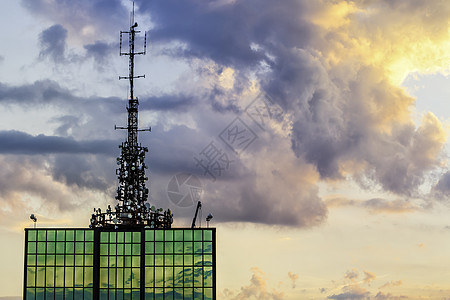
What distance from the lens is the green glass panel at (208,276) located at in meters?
129

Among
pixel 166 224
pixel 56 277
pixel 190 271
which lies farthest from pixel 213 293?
pixel 56 277

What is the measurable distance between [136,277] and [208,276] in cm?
1251

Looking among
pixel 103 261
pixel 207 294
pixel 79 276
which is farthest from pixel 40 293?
pixel 207 294

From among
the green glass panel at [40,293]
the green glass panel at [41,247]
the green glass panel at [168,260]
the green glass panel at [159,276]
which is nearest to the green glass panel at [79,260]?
the green glass panel at [41,247]

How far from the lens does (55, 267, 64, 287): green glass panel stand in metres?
129

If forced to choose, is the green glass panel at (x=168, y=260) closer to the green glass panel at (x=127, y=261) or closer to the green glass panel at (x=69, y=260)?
the green glass panel at (x=127, y=261)

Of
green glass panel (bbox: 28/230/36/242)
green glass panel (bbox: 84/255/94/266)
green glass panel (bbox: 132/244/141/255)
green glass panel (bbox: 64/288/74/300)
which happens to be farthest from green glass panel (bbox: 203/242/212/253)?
green glass panel (bbox: 28/230/36/242)

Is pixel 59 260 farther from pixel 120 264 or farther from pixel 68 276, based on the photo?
pixel 120 264

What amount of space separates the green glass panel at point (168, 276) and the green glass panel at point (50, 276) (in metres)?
19.6

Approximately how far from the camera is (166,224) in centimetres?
13800

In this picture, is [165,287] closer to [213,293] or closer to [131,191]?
[213,293]

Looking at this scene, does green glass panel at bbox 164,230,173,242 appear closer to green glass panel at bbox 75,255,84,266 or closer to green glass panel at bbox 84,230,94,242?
green glass panel at bbox 84,230,94,242

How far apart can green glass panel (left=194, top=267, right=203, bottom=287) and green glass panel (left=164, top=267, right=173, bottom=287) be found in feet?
13.7

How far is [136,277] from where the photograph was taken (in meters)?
129
